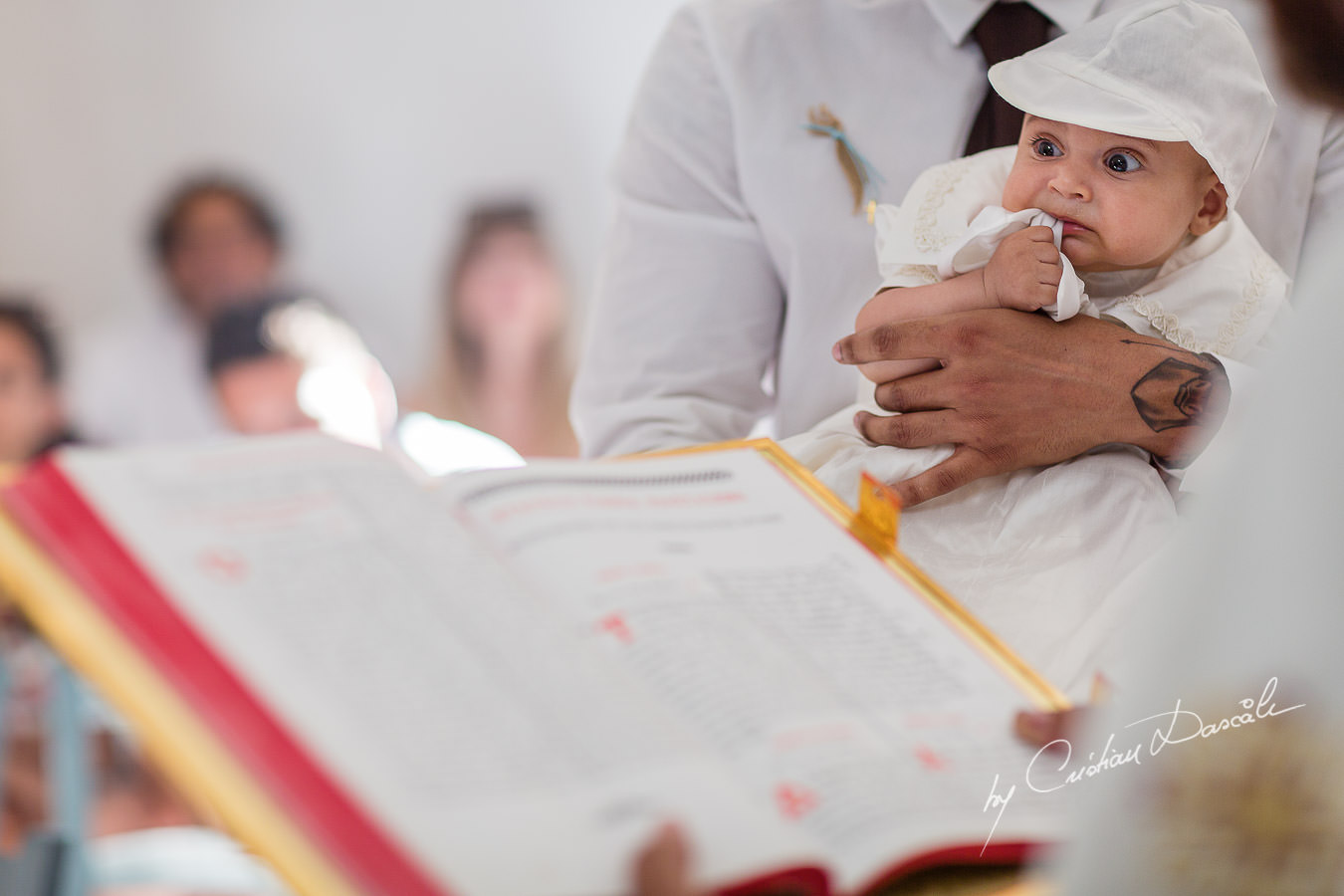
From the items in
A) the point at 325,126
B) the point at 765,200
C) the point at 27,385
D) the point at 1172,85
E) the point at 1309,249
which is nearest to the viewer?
the point at 1172,85

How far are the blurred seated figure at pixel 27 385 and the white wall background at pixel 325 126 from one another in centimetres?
7

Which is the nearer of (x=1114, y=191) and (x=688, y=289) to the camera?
(x=1114, y=191)

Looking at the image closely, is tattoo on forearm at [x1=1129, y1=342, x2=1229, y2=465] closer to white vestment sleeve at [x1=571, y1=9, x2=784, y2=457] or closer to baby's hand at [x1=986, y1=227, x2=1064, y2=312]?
baby's hand at [x1=986, y1=227, x2=1064, y2=312]

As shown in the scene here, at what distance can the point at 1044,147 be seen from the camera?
0.78m

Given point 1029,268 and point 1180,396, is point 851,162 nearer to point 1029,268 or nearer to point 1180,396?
point 1029,268

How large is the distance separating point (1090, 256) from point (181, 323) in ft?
8.17

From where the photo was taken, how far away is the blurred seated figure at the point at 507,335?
2.91 metres

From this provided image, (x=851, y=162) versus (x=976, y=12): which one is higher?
(x=976, y=12)

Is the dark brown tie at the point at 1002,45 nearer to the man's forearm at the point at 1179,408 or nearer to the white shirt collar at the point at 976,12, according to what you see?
the white shirt collar at the point at 976,12

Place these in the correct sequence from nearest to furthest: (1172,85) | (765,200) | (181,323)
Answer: (1172,85) < (765,200) < (181,323)

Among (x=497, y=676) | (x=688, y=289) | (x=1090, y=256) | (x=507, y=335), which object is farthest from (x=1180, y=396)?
(x=507, y=335)

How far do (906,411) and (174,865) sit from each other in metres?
0.61

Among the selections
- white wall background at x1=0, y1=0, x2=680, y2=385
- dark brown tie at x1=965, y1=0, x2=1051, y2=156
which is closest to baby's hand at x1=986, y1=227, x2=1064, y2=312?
dark brown tie at x1=965, y1=0, x2=1051, y2=156

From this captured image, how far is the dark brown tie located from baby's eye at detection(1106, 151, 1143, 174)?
0.10 metres
